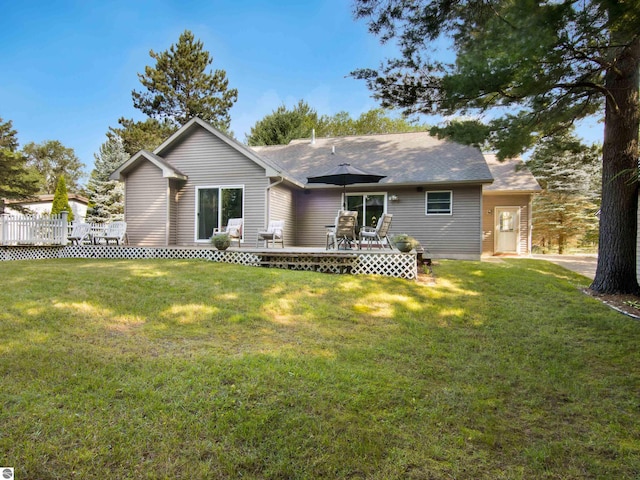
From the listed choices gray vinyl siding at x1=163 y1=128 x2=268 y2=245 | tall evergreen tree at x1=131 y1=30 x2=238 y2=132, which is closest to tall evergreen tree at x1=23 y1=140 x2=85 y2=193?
tall evergreen tree at x1=131 y1=30 x2=238 y2=132

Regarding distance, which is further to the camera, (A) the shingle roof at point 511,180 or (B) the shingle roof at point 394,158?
(A) the shingle roof at point 511,180

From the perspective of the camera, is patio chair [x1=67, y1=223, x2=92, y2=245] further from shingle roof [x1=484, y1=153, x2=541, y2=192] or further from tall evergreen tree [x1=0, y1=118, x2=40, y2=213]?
shingle roof [x1=484, y1=153, x2=541, y2=192]

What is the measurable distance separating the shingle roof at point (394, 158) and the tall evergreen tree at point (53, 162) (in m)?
31.9

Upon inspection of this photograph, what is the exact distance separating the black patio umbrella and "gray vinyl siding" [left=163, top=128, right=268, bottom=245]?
7.19ft

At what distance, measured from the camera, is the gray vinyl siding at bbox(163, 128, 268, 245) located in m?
10.6

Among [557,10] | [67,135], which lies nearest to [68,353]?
[557,10]

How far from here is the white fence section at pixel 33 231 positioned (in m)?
10.4

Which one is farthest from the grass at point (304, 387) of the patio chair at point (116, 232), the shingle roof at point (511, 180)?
the shingle roof at point (511, 180)

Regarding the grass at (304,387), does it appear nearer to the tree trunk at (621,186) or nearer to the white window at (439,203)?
the tree trunk at (621,186)

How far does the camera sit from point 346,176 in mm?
8984

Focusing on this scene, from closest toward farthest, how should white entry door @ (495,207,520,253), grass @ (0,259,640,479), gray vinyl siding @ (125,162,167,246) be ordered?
1. grass @ (0,259,640,479)
2. gray vinyl siding @ (125,162,167,246)
3. white entry door @ (495,207,520,253)

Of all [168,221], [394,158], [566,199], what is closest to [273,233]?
[168,221]

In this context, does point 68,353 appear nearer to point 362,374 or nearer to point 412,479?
point 362,374

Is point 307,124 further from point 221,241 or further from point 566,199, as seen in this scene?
point 221,241
